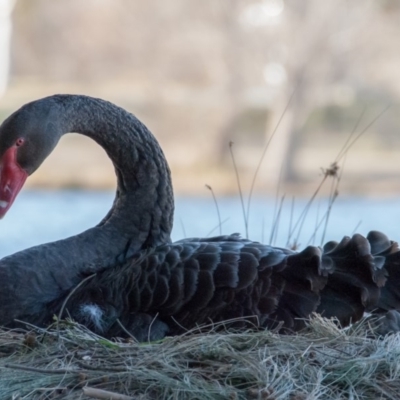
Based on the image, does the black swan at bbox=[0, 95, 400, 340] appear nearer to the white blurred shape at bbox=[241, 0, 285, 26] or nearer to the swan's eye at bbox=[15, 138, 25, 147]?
the swan's eye at bbox=[15, 138, 25, 147]

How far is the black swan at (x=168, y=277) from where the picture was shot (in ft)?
8.16

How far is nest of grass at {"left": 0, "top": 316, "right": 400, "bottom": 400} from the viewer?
193 centimetres

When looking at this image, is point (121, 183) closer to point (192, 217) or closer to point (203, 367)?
point (203, 367)

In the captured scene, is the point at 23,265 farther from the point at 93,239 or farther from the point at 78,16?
the point at 78,16

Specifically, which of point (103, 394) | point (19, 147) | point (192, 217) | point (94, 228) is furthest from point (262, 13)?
point (103, 394)

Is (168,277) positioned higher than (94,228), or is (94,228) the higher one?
(94,228)

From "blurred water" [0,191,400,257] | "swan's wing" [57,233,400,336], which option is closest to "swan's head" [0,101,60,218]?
"swan's wing" [57,233,400,336]

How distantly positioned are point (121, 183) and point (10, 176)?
498 mm

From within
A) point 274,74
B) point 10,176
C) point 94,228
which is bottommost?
point 94,228

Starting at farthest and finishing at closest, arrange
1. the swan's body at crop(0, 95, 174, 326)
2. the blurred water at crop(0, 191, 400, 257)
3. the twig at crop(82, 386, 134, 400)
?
the blurred water at crop(0, 191, 400, 257)
the swan's body at crop(0, 95, 174, 326)
the twig at crop(82, 386, 134, 400)

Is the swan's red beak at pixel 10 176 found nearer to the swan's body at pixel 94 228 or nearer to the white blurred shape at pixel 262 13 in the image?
the swan's body at pixel 94 228

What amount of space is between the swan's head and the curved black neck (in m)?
0.06

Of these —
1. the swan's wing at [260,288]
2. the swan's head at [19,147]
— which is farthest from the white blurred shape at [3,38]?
the swan's wing at [260,288]

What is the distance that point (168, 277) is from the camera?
2506mm
